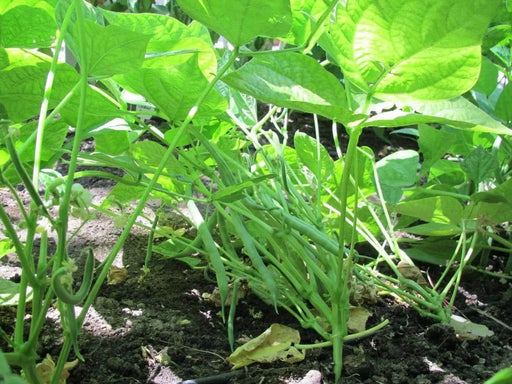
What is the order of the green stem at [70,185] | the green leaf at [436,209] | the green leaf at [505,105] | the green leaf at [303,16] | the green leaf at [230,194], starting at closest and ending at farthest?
the green stem at [70,185] < the green leaf at [230,194] < the green leaf at [303,16] < the green leaf at [436,209] < the green leaf at [505,105]

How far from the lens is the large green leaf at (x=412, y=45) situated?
16.3 inches

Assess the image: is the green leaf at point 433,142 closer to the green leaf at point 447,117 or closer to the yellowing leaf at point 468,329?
the yellowing leaf at point 468,329

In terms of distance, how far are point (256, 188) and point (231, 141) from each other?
0.13m

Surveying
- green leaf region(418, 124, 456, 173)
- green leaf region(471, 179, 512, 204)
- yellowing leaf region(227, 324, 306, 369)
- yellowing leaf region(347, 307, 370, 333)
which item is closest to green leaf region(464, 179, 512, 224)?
green leaf region(471, 179, 512, 204)

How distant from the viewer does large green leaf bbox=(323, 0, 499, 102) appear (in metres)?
0.41

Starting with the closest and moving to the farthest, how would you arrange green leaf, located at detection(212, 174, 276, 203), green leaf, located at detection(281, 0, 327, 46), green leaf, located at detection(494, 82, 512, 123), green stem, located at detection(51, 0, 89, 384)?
1. green stem, located at detection(51, 0, 89, 384)
2. green leaf, located at detection(212, 174, 276, 203)
3. green leaf, located at detection(281, 0, 327, 46)
4. green leaf, located at detection(494, 82, 512, 123)

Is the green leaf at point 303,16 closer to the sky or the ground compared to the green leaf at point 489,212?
closer to the sky

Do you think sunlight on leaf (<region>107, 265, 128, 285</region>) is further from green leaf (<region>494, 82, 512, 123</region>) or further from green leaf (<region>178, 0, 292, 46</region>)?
green leaf (<region>494, 82, 512, 123</region>)

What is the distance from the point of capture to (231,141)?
812 millimetres

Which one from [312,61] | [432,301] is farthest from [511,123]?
[312,61]

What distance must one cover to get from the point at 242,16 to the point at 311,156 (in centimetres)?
36

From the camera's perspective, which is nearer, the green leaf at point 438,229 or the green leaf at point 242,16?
the green leaf at point 242,16

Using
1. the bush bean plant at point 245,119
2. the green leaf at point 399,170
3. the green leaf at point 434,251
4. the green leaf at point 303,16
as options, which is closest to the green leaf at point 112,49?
the bush bean plant at point 245,119

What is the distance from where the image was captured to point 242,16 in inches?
17.8
